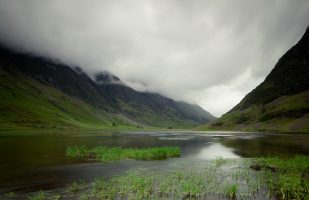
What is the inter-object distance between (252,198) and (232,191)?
1.93m

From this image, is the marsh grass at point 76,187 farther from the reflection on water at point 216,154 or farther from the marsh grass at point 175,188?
the reflection on water at point 216,154

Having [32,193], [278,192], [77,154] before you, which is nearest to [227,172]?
[278,192]

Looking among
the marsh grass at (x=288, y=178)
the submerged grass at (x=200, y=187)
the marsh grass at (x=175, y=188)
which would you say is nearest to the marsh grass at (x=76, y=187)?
the submerged grass at (x=200, y=187)

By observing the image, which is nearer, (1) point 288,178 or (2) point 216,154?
(1) point 288,178

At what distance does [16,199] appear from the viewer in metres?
25.3

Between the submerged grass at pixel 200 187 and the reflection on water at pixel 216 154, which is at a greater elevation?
the reflection on water at pixel 216 154

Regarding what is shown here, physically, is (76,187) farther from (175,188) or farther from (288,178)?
(288,178)

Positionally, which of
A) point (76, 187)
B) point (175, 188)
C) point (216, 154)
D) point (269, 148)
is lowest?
point (76, 187)

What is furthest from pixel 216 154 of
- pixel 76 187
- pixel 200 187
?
pixel 76 187

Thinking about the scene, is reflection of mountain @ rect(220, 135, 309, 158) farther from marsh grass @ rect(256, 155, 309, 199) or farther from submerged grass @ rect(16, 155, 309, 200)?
submerged grass @ rect(16, 155, 309, 200)

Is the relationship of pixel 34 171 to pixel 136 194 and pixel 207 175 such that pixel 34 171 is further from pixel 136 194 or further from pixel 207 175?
pixel 207 175

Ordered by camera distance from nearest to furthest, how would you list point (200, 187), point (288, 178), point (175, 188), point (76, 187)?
point (175, 188)
point (200, 187)
point (76, 187)
point (288, 178)

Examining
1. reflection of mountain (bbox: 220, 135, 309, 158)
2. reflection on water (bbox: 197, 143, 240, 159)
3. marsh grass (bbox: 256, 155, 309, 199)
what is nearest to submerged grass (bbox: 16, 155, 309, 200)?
marsh grass (bbox: 256, 155, 309, 199)

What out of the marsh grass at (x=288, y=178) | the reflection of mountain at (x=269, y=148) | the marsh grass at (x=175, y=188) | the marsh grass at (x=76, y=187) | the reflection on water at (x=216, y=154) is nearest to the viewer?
the marsh grass at (x=175, y=188)
